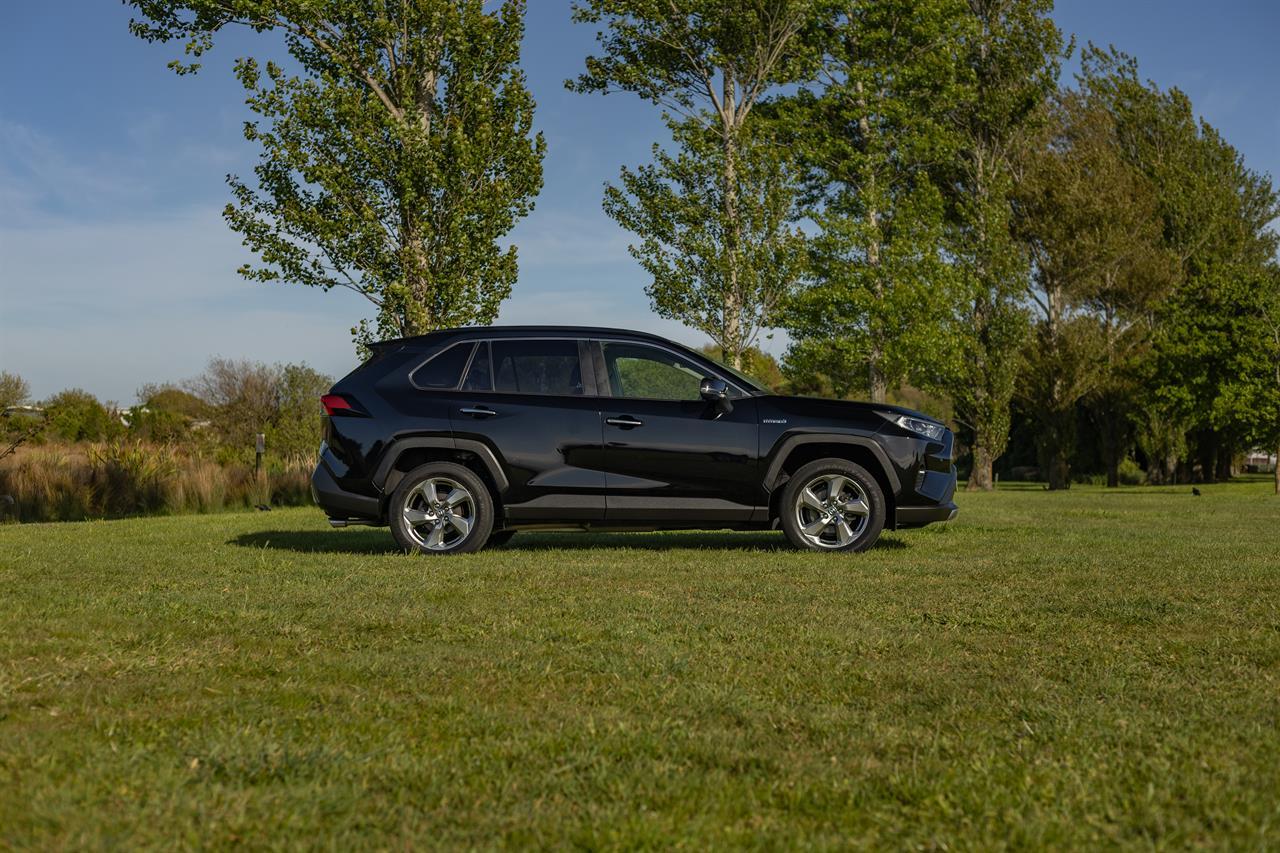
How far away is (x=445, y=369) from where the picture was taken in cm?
1001

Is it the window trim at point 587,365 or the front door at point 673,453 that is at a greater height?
the window trim at point 587,365

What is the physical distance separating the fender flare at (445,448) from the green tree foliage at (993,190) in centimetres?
2847

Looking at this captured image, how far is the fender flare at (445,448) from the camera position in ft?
31.8

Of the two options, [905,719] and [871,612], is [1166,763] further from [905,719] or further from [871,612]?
[871,612]

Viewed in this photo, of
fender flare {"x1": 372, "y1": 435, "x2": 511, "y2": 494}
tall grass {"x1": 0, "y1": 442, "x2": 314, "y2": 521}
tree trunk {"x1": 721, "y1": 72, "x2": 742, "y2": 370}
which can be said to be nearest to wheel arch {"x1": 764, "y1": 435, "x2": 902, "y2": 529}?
fender flare {"x1": 372, "y1": 435, "x2": 511, "y2": 494}

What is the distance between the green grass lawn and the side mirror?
2085 mm

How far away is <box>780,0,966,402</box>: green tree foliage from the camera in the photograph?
3309 centimetres

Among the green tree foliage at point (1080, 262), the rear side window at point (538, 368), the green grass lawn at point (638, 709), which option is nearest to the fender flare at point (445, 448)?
the rear side window at point (538, 368)

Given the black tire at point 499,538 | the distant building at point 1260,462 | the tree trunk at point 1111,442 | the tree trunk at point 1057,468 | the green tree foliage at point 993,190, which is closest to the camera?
the black tire at point 499,538

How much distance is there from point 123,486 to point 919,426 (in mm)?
14498

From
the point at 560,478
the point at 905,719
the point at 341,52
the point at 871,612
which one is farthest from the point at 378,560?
the point at 341,52

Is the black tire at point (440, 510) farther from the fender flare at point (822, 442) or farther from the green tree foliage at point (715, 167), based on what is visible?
the green tree foliage at point (715, 167)

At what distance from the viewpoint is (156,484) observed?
64.0 ft

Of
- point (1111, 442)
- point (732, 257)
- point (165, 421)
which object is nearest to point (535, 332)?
point (732, 257)
